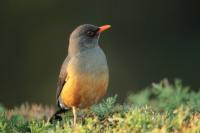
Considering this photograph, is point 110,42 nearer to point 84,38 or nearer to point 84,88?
point 84,38

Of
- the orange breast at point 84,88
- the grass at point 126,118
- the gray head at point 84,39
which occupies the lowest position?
the grass at point 126,118

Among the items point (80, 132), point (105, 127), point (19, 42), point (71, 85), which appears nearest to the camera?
point (80, 132)

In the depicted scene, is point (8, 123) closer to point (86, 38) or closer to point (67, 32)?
point (86, 38)

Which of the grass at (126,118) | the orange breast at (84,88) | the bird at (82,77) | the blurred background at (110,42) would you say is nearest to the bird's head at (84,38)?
the bird at (82,77)

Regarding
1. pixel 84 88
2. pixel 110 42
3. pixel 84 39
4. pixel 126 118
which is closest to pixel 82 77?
pixel 84 88

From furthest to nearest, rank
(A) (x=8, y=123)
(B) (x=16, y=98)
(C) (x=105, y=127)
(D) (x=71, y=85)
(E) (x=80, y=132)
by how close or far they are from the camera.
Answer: (B) (x=16, y=98), (D) (x=71, y=85), (A) (x=8, y=123), (C) (x=105, y=127), (E) (x=80, y=132)

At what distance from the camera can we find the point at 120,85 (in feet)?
67.8

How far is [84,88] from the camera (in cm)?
962

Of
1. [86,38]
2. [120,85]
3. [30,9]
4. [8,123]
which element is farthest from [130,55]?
[8,123]

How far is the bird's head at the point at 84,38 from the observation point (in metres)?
10.3

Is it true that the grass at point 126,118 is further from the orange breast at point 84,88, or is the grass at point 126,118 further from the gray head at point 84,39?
the gray head at point 84,39

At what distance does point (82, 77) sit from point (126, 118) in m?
1.82

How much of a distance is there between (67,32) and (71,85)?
1236 centimetres

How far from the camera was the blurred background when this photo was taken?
20719 mm
